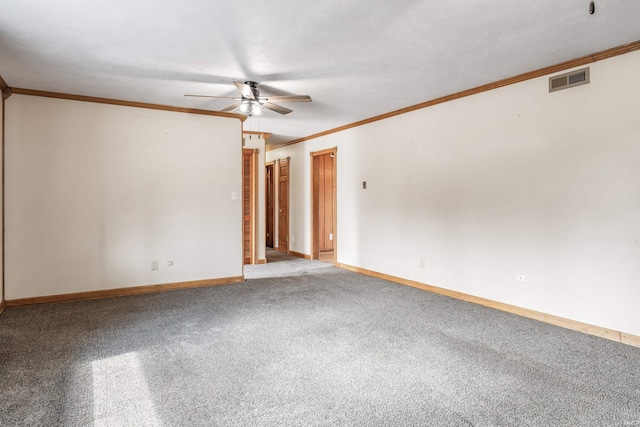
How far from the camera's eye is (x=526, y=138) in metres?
3.80

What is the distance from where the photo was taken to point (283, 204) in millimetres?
8375

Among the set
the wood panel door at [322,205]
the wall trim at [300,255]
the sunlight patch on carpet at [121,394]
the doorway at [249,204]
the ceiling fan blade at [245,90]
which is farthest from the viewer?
the wall trim at [300,255]

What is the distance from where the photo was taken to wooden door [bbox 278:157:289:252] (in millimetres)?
8234

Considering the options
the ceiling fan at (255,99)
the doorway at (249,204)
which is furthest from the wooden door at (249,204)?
the ceiling fan at (255,99)

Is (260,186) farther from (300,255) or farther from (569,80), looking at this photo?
(569,80)

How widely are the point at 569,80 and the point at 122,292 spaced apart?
569cm

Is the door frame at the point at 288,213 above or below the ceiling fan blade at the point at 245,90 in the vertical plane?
below

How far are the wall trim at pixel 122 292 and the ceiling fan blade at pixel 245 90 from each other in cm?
286

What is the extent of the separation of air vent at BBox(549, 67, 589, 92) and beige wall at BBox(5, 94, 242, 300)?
410cm

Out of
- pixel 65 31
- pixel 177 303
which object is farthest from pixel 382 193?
pixel 65 31

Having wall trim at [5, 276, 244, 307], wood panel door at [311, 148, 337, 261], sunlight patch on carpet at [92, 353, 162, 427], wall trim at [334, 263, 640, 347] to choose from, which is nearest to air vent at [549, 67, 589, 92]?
wall trim at [334, 263, 640, 347]

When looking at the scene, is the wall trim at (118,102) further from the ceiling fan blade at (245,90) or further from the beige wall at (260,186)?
the ceiling fan blade at (245,90)

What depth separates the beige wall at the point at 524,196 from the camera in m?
3.18

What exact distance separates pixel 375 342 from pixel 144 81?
3.64 m
